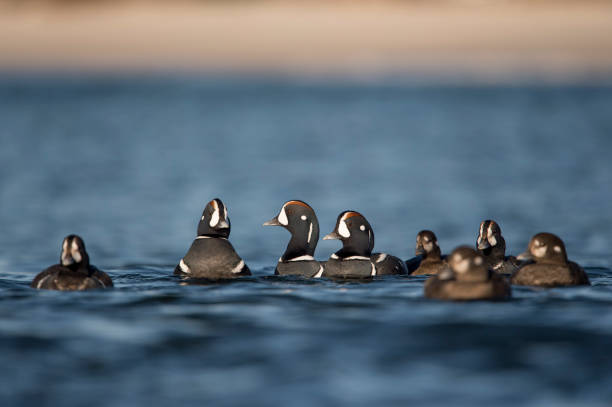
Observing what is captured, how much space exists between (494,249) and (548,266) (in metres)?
1.91

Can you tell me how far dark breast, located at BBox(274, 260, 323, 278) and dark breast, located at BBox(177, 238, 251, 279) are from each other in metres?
0.69

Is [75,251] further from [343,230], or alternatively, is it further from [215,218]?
[343,230]

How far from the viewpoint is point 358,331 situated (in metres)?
9.83

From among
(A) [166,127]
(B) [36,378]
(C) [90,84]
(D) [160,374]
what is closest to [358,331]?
(D) [160,374]

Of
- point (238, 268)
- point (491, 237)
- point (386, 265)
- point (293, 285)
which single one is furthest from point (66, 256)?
point (491, 237)

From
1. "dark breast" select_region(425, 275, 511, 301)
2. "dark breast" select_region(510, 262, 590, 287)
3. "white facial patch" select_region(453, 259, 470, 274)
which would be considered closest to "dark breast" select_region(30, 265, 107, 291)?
"dark breast" select_region(425, 275, 511, 301)

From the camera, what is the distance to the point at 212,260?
40.9ft

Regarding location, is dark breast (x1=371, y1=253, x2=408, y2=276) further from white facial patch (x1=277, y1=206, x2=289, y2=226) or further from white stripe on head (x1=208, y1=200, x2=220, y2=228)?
white stripe on head (x1=208, y1=200, x2=220, y2=228)

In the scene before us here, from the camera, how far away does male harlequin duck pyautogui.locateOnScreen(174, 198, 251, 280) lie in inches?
A: 492

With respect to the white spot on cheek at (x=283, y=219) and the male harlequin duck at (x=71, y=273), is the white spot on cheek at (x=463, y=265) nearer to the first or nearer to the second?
the white spot on cheek at (x=283, y=219)

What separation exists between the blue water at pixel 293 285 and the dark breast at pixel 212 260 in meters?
0.29

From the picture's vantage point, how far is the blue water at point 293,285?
27.8 ft

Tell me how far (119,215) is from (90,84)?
408 feet

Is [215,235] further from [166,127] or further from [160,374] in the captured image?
[166,127]
